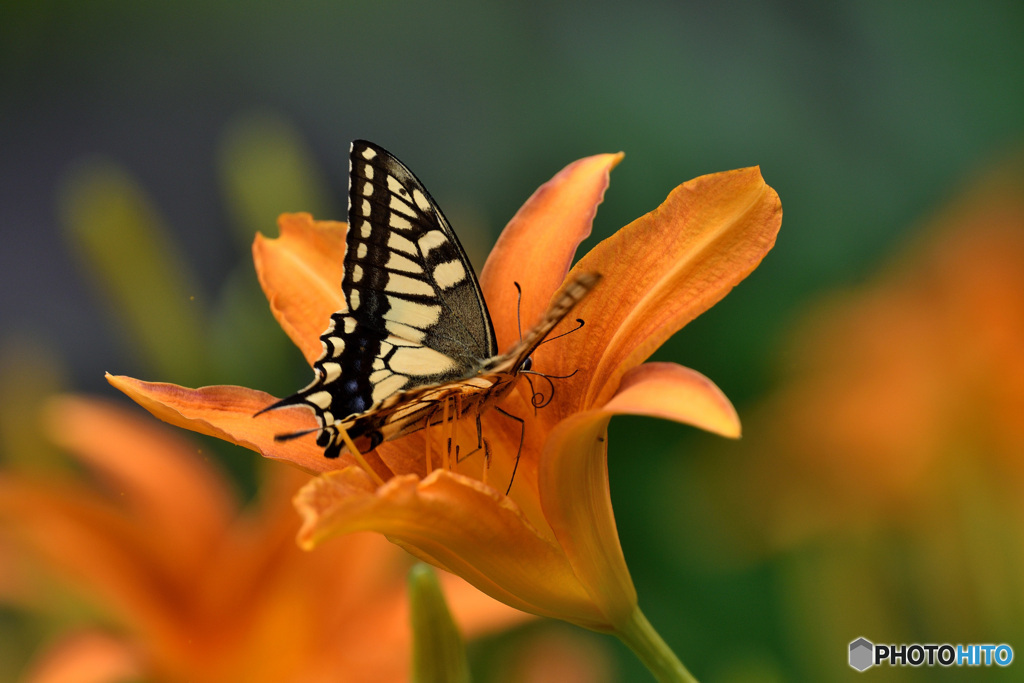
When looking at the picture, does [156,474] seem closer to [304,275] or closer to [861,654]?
[304,275]

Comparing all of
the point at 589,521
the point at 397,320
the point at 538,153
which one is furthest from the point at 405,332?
the point at 538,153

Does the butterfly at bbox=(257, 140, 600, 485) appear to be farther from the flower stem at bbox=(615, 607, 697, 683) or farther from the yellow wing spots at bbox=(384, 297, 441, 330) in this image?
the flower stem at bbox=(615, 607, 697, 683)

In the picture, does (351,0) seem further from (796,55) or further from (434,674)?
(434,674)

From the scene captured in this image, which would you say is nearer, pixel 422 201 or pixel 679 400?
pixel 679 400

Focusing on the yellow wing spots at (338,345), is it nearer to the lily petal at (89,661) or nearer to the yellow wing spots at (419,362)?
the yellow wing spots at (419,362)

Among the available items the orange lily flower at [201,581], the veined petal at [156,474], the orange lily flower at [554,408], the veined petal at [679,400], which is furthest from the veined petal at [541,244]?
the veined petal at [156,474]
